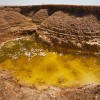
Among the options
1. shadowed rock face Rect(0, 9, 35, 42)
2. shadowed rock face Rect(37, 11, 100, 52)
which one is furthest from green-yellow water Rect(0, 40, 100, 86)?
shadowed rock face Rect(0, 9, 35, 42)

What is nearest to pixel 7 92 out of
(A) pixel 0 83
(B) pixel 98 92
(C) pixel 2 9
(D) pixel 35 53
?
(A) pixel 0 83

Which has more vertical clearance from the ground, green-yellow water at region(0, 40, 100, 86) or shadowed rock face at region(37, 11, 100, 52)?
shadowed rock face at region(37, 11, 100, 52)

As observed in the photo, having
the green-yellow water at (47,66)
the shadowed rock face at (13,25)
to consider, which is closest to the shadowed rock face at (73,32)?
the green-yellow water at (47,66)

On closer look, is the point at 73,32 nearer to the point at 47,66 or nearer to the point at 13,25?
the point at 47,66

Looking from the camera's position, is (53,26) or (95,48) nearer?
(95,48)

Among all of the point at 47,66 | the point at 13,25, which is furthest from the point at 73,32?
the point at 13,25

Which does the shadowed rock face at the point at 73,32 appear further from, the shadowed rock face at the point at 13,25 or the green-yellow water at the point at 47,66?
the shadowed rock face at the point at 13,25

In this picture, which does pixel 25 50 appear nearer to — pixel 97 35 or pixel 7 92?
pixel 97 35

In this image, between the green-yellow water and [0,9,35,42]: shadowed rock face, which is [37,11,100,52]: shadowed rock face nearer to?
the green-yellow water

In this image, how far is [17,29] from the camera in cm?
1503

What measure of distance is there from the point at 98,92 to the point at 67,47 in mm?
5525

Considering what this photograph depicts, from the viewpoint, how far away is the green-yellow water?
34.4ft

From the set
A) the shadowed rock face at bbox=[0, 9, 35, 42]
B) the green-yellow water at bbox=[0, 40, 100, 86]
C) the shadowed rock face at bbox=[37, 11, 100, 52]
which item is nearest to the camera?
the green-yellow water at bbox=[0, 40, 100, 86]

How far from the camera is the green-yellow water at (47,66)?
34.4 ft
